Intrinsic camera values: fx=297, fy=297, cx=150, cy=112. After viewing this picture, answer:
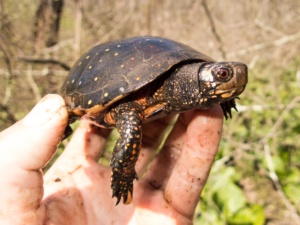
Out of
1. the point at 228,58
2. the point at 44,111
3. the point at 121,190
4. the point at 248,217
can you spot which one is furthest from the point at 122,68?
the point at 228,58

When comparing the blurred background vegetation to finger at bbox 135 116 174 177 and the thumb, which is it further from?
the thumb

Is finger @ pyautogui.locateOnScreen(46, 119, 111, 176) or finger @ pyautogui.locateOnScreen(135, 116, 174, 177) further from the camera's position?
finger @ pyautogui.locateOnScreen(135, 116, 174, 177)

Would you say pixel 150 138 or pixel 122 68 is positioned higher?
pixel 122 68

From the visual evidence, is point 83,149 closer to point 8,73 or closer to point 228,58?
point 8,73

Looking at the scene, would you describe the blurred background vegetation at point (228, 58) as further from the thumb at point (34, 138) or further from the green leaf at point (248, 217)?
the thumb at point (34, 138)

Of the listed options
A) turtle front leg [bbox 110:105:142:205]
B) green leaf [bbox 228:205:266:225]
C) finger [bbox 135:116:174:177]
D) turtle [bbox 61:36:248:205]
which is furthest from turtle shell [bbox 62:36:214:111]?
green leaf [bbox 228:205:266:225]

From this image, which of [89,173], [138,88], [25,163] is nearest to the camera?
[25,163]

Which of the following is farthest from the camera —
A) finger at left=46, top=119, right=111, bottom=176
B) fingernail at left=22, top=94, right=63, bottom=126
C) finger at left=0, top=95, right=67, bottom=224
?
finger at left=46, top=119, right=111, bottom=176
